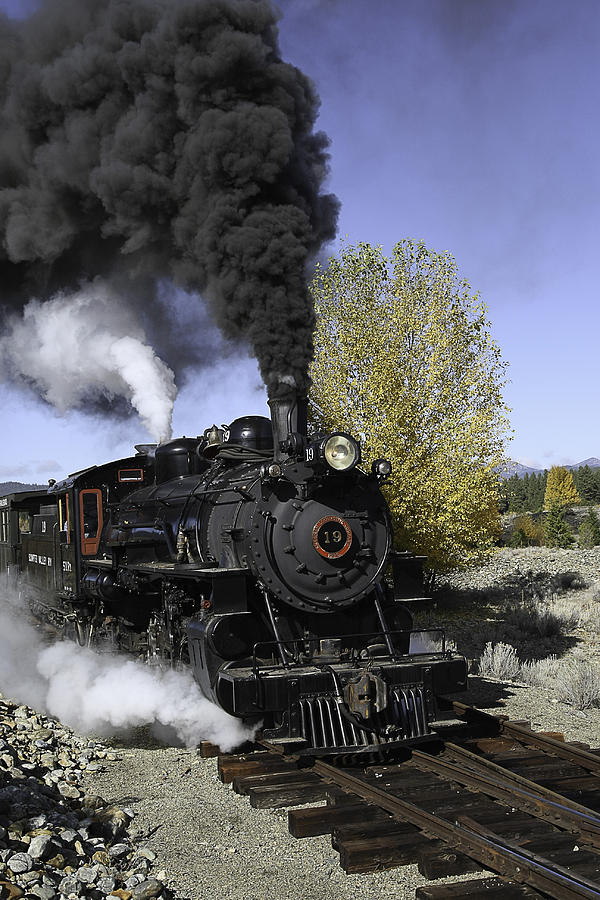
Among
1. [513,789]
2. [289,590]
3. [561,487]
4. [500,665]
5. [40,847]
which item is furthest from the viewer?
A: [561,487]

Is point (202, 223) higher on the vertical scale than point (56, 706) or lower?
higher

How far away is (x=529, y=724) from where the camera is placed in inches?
297

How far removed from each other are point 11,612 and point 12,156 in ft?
29.7

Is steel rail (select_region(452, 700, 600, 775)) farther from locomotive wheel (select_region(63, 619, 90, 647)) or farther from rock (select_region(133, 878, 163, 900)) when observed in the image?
locomotive wheel (select_region(63, 619, 90, 647))

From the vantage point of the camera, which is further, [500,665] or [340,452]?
[500,665]

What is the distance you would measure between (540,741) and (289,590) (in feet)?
8.07

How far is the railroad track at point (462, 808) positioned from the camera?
4.21m

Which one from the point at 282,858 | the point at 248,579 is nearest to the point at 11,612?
the point at 248,579

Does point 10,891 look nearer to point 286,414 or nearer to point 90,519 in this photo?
point 286,414

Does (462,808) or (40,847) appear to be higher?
(40,847)

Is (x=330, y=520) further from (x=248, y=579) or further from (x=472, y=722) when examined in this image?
(x=472, y=722)

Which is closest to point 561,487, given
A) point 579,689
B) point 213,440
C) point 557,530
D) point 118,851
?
point 557,530

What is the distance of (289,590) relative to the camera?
714 centimetres

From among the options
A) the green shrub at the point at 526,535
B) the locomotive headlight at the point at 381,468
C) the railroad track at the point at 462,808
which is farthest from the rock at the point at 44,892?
the green shrub at the point at 526,535
